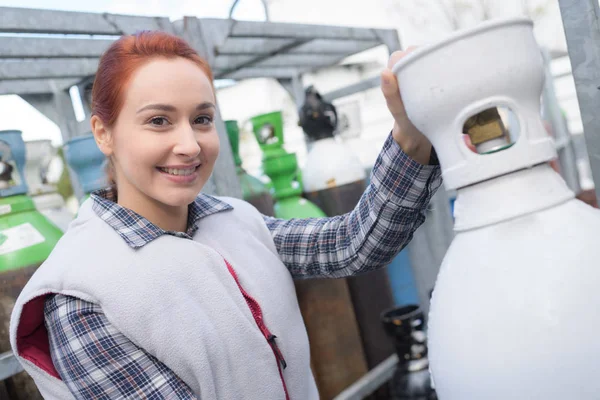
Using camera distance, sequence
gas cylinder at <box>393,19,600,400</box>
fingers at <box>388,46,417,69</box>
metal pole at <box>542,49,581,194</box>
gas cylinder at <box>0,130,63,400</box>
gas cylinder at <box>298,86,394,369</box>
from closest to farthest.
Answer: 1. gas cylinder at <box>393,19,600,400</box>
2. fingers at <box>388,46,417,69</box>
3. gas cylinder at <box>0,130,63,400</box>
4. gas cylinder at <box>298,86,394,369</box>
5. metal pole at <box>542,49,581,194</box>

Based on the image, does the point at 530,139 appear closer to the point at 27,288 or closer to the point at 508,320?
the point at 508,320

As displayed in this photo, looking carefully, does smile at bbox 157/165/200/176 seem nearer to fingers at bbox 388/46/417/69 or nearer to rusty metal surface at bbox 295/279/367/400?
fingers at bbox 388/46/417/69

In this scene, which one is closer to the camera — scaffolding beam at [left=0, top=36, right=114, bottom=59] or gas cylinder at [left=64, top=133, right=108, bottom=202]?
scaffolding beam at [left=0, top=36, right=114, bottom=59]

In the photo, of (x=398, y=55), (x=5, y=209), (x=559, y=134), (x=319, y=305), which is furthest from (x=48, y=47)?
(x=559, y=134)

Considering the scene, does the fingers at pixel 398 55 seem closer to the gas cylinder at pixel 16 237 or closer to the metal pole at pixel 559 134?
the gas cylinder at pixel 16 237

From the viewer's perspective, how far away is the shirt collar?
34.1 inches

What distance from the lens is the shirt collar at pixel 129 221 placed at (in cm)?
87

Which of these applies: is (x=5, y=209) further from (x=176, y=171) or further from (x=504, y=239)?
(x=504, y=239)

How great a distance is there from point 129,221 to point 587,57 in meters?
0.80

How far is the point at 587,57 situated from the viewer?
2.65 feet

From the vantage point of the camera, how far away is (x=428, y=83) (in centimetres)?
57

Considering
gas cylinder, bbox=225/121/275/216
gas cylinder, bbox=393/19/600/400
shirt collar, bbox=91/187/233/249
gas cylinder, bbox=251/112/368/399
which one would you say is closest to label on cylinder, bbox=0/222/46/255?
shirt collar, bbox=91/187/233/249

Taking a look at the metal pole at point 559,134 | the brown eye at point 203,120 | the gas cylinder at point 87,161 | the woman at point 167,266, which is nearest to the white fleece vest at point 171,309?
the woman at point 167,266

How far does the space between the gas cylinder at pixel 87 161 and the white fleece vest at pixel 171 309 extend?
0.33m
